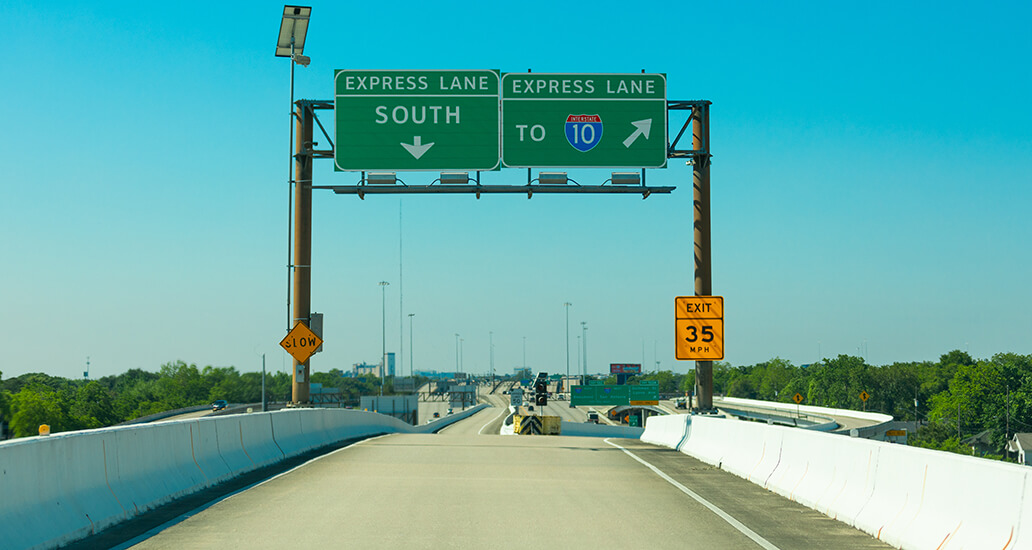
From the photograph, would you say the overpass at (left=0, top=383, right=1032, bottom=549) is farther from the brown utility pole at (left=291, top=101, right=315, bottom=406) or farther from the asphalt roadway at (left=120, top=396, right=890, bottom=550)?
the brown utility pole at (left=291, top=101, right=315, bottom=406)

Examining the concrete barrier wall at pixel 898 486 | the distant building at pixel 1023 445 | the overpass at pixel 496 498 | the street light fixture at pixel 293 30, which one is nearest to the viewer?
the concrete barrier wall at pixel 898 486

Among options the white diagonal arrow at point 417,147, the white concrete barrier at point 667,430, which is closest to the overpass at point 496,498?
the white concrete barrier at point 667,430

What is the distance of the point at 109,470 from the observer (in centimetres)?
1012

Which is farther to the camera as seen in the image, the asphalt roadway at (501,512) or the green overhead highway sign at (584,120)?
the green overhead highway sign at (584,120)

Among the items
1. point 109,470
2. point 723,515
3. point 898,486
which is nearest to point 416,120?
point 109,470

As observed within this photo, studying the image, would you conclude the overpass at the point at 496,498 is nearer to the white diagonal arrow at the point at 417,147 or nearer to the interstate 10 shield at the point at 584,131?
the white diagonal arrow at the point at 417,147

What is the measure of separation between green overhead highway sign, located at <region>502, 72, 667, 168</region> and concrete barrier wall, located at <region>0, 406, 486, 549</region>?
11.6 m

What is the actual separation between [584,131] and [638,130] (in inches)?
57.8

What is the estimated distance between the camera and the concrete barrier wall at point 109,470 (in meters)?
8.10

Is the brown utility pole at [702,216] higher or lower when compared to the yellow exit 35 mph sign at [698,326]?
higher

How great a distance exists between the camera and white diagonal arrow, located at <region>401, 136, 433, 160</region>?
83.6 feet

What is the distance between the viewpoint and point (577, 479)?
46.0ft

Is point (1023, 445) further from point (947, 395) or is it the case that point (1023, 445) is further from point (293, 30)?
point (293, 30)

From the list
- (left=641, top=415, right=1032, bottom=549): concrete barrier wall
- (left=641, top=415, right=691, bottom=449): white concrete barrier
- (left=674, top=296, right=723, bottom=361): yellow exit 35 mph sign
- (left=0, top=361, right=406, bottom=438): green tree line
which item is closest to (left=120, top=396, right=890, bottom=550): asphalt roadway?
(left=641, top=415, right=1032, bottom=549): concrete barrier wall
